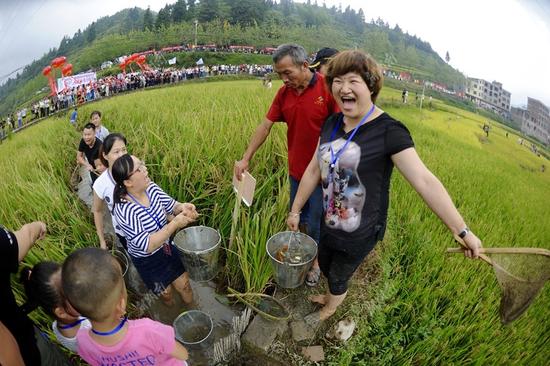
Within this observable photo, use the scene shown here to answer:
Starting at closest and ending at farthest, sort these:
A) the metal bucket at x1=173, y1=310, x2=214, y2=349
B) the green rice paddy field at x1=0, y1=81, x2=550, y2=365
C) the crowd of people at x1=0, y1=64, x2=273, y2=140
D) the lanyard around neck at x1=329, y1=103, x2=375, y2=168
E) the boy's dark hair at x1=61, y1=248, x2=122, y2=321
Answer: the boy's dark hair at x1=61, y1=248, x2=122, y2=321
the lanyard around neck at x1=329, y1=103, x2=375, y2=168
the metal bucket at x1=173, y1=310, x2=214, y2=349
the green rice paddy field at x1=0, y1=81, x2=550, y2=365
the crowd of people at x1=0, y1=64, x2=273, y2=140

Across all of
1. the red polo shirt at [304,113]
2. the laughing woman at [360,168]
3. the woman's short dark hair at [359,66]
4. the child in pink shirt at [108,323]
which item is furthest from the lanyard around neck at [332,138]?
the child in pink shirt at [108,323]

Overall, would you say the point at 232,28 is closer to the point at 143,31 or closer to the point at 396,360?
the point at 143,31

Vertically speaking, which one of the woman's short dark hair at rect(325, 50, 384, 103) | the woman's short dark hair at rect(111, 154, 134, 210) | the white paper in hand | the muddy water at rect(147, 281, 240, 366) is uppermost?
the woman's short dark hair at rect(325, 50, 384, 103)

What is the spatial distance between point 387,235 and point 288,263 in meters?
1.34

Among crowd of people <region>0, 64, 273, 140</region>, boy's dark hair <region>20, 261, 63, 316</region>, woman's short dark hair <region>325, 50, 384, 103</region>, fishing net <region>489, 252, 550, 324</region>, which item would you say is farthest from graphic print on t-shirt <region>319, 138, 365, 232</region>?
crowd of people <region>0, 64, 273, 140</region>

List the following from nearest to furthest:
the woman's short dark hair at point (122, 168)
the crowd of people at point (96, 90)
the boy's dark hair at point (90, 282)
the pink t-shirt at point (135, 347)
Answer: the boy's dark hair at point (90, 282), the pink t-shirt at point (135, 347), the woman's short dark hair at point (122, 168), the crowd of people at point (96, 90)

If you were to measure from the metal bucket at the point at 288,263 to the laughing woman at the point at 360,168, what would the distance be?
180 millimetres

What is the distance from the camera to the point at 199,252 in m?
1.60

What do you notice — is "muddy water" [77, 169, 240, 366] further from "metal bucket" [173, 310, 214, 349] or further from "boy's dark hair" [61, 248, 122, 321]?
"boy's dark hair" [61, 248, 122, 321]

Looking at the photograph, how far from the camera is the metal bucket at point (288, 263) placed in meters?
1.61

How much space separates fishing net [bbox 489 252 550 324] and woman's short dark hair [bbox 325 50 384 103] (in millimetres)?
920

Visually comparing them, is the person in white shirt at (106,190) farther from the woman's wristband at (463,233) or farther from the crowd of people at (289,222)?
the woman's wristband at (463,233)

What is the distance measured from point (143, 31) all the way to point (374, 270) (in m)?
19.8

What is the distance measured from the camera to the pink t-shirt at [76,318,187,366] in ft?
3.57
